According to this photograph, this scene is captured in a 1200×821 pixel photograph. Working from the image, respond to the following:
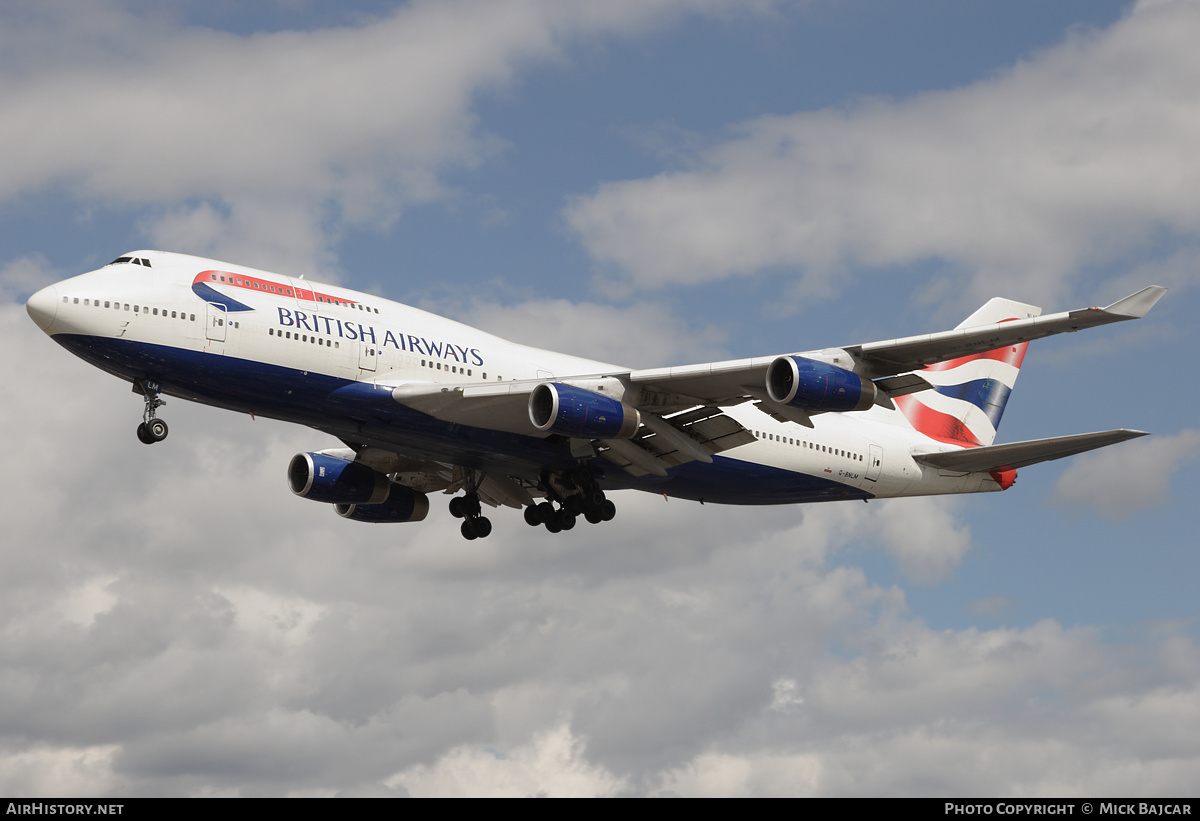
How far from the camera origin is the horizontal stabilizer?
3275cm

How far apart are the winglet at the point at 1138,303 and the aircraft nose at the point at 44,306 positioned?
24.5 metres

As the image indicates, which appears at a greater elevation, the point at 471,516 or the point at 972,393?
the point at 972,393

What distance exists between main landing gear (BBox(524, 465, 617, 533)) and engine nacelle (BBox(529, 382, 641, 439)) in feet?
12.9

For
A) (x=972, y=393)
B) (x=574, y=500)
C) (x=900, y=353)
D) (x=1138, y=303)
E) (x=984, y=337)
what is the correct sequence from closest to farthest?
(x=1138, y=303), (x=984, y=337), (x=900, y=353), (x=574, y=500), (x=972, y=393)

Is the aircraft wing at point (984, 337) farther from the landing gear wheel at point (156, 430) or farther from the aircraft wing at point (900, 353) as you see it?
the landing gear wheel at point (156, 430)

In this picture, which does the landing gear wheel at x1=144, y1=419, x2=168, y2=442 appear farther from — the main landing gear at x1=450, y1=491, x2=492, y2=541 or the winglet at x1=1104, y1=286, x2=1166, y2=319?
the winglet at x1=1104, y1=286, x2=1166, y2=319

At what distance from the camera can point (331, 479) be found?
3938cm

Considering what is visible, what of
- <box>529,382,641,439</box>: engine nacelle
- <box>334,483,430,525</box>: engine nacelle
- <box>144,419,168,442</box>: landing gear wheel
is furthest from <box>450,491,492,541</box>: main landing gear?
<box>144,419,168,442</box>: landing gear wheel

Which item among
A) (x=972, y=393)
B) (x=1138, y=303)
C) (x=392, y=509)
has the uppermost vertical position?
(x=972, y=393)

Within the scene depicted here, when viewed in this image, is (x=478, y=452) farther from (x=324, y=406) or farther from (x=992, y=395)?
(x=992, y=395)

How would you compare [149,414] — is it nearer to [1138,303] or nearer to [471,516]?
[471,516]

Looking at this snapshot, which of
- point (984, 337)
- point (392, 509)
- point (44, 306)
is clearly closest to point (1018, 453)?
point (984, 337)

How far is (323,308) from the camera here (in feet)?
104

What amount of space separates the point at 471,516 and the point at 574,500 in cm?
553
